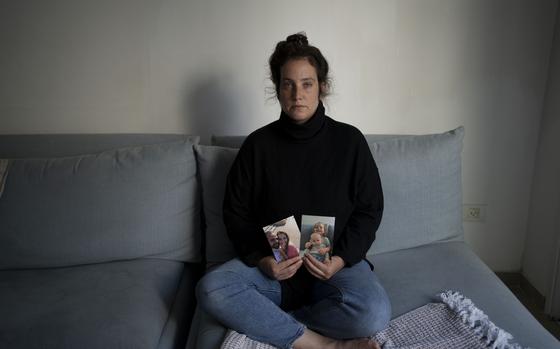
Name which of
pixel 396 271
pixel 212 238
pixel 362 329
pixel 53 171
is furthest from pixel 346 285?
pixel 53 171

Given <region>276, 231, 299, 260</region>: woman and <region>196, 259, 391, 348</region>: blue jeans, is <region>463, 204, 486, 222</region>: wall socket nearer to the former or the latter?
<region>196, 259, 391, 348</region>: blue jeans

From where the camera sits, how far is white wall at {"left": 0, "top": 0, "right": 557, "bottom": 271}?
1771 millimetres

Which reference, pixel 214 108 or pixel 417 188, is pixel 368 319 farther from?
pixel 214 108

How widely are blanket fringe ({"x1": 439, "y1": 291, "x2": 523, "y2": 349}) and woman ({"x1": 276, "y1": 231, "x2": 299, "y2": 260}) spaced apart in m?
0.50

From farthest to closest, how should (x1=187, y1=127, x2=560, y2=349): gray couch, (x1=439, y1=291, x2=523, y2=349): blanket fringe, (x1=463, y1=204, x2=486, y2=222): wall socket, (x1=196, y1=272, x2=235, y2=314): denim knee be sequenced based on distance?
(x1=463, y1=204, x2=486, y2=222): wall socket, (x1=187, y1=127, x2=560, y2=349): gray couch, (x1=196, y1=272, x2=235, y2=314): denim knee, (x1=439, y1=291, x2=523, y2=349): blanket fringe

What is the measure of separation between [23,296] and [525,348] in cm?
152

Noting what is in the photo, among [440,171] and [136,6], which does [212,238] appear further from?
[136,6]

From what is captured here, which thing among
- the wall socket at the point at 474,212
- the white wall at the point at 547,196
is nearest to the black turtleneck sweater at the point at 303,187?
the wall socket at the point at 474,212

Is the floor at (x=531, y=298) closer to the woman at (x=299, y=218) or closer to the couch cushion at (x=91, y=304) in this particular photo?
the woman at (x=299, y=218)

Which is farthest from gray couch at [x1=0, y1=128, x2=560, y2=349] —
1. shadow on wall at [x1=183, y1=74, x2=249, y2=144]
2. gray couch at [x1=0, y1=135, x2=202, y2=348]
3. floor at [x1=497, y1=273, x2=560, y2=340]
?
floor at [x1=497, y1=273, x2=560, y2=340]

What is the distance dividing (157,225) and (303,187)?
23.5 inches

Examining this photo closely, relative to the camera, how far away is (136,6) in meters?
1.75

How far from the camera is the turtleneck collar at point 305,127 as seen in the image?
Answer: 4.49ft

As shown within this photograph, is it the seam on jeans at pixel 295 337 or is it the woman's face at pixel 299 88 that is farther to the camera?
the woman's face at pixel 299 88
